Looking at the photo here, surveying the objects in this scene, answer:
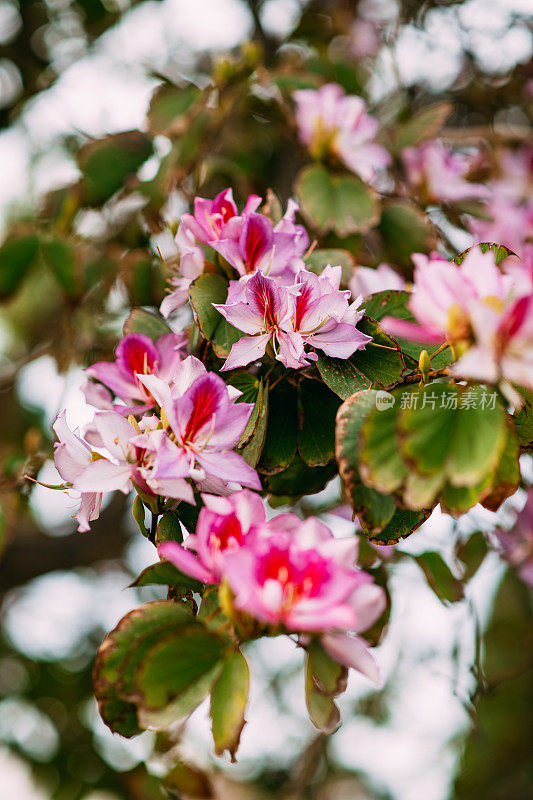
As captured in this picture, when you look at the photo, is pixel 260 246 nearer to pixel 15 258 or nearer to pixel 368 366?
pixel 368 366

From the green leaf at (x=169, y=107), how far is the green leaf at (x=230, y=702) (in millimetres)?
839

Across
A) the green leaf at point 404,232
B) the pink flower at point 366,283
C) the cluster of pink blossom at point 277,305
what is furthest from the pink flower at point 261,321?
the green leaf at point 404,232

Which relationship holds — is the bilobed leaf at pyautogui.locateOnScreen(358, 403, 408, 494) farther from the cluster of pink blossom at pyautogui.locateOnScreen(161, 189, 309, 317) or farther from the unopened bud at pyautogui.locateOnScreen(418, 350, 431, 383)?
the cluster of pink blossom at pyautogui.locateOnScreen(161, 189, 309, 317)

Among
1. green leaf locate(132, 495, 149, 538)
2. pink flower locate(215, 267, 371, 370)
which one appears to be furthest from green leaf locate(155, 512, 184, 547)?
pink flower locate(215, 267, 371, 370)

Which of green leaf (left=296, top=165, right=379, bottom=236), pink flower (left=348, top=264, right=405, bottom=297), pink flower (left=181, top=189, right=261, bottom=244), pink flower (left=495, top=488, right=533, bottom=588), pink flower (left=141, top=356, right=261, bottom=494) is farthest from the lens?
pink flower (left=495, top=488, right=533, bottom=588)

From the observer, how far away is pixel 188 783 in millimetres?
883

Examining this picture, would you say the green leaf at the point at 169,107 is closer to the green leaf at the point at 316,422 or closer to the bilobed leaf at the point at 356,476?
the green leaf at the point at 316,422

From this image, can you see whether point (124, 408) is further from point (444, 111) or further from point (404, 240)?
point (444, 111)

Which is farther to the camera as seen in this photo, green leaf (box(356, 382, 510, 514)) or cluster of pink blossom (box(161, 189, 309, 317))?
cluster of pink blossom (box(161, 189, 309, 317))

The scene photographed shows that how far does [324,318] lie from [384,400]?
9cm

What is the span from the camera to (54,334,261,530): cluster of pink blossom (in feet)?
1.52

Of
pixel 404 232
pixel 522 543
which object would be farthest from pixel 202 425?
pixel 522 543

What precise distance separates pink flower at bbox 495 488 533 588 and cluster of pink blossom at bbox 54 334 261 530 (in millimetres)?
791

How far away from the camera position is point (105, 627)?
1.88 metres
